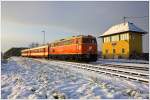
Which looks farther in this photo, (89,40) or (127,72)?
(89,40)

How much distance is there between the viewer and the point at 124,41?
41.1 m

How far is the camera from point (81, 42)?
25047 mm

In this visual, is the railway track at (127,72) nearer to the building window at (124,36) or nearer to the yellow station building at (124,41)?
the yellow station building at (124,41)

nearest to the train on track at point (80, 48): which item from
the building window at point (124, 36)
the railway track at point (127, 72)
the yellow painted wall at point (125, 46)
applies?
the railway track at point (127, 72)

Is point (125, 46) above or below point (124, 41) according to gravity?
below

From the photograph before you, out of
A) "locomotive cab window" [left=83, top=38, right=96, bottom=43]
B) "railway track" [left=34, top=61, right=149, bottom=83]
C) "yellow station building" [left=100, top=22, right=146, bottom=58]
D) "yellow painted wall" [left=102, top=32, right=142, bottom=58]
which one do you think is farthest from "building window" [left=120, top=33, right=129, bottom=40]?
"railway track" [left=34, top=61, right=149, bottom=83]

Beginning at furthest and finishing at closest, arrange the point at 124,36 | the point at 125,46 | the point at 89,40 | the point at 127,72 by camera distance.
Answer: the point at 124,36
the point at 125,46
the point at 89,40
the point at 127,72

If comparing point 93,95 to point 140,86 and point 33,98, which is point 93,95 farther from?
point 140,86

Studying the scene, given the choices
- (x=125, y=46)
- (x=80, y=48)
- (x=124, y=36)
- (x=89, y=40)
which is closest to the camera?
(x=80, y=48)

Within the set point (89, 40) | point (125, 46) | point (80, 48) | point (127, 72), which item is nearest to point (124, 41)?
point (125, 46)

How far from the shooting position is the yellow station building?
40.2 metres

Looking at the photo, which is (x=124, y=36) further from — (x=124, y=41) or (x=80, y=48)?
(x=80, y=48)

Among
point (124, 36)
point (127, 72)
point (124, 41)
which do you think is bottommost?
point (127, 72)

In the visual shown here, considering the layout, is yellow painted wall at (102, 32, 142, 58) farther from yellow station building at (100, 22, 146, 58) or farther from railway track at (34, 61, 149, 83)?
railway track at (34, 61, 149, 83)
